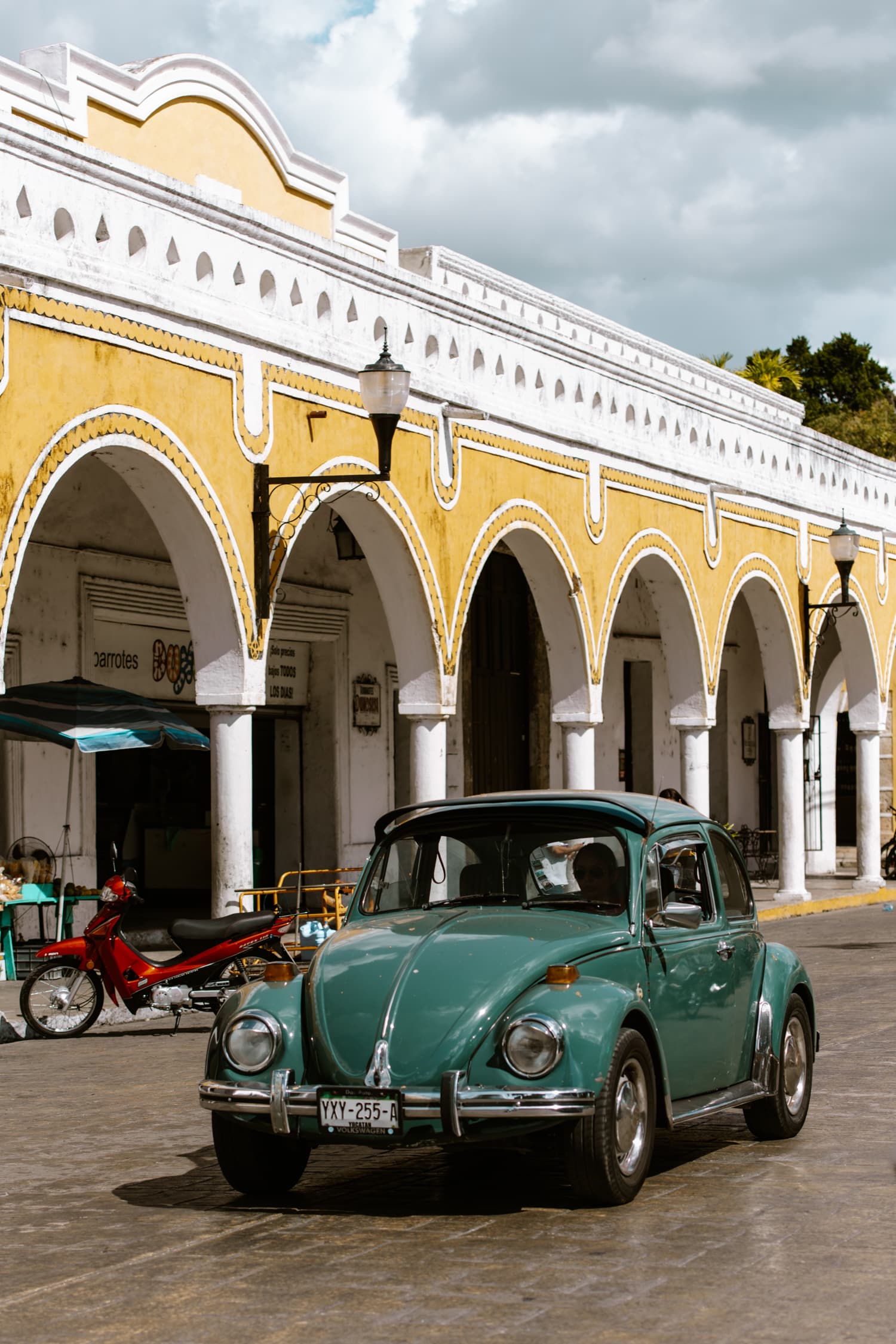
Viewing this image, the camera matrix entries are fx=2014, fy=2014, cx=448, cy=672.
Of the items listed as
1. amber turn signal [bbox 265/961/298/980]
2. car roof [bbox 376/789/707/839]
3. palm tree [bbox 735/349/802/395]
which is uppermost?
palm tree [bbox 735/349/802/395]

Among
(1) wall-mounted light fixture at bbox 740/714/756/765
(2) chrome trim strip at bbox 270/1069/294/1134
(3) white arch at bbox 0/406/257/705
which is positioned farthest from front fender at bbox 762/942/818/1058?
(1) wall-mounted light fixture at bbox 740/714/756/765

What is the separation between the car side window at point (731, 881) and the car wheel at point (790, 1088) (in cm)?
43

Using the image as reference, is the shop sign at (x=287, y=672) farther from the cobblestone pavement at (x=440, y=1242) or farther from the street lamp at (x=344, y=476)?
→ the cobblestone pavement at (x=440, y=1242)

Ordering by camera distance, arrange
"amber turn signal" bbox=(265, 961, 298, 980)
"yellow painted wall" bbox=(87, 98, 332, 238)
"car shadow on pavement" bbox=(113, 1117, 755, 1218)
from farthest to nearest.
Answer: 1. "yellow painted wall" bbox=(87, 98, 332, 238)
2. "amber turn signal" bbox=(265, 961, 298, 980)
3. "car shadow on pavement" bbox=(113, 1117, 755, 1218)

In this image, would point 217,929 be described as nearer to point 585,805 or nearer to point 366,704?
point 585,805

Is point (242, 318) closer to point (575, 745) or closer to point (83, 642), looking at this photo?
point (83, 642)

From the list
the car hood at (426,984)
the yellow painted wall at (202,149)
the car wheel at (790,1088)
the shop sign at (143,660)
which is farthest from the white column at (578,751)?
the car hood at (426,984)

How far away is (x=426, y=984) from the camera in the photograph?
6570 millimetres

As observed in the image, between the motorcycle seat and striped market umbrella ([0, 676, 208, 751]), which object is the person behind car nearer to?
the motorcycle seat

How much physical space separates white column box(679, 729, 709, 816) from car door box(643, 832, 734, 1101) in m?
13.2

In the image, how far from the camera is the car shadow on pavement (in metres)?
6.73

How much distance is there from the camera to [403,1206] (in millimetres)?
6742

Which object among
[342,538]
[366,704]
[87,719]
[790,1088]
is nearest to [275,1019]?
[790,1088]

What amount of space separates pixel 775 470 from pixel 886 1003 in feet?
37.1
